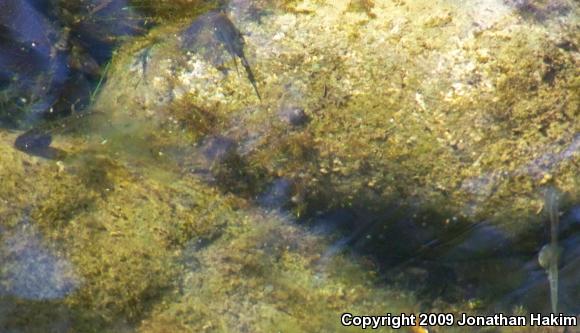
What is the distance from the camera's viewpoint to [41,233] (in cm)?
335

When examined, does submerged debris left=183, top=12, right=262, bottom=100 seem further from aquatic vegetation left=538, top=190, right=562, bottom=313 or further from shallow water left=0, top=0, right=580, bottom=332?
aquatic vegetation left=538, top=190, right=562, bottom=313

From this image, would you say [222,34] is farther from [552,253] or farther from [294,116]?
[552,253]

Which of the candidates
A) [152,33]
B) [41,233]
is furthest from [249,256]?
[152,33]

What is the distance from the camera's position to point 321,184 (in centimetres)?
348

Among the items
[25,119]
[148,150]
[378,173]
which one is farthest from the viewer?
[25,119]

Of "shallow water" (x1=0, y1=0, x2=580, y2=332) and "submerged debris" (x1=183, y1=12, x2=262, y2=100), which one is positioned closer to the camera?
"shallow water" (x1=0, y1=0, x2=580, y2=332)

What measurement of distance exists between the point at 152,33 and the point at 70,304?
6.49ft

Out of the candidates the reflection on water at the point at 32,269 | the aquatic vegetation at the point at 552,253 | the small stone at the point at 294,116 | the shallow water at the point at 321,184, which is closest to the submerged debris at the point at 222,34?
the shallow water at the point at 321,184

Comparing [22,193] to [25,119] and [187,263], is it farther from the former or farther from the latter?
[187,263]

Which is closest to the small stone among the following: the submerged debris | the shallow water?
the shallow water

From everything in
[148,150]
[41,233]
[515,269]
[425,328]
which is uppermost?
[148,150]

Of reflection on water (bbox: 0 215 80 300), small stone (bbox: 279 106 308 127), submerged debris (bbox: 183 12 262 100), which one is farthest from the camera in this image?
submerged debris (bbox: 183 12 262 100)

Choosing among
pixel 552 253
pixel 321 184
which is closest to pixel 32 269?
pixel 321 184

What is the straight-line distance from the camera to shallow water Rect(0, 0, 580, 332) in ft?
10.7
